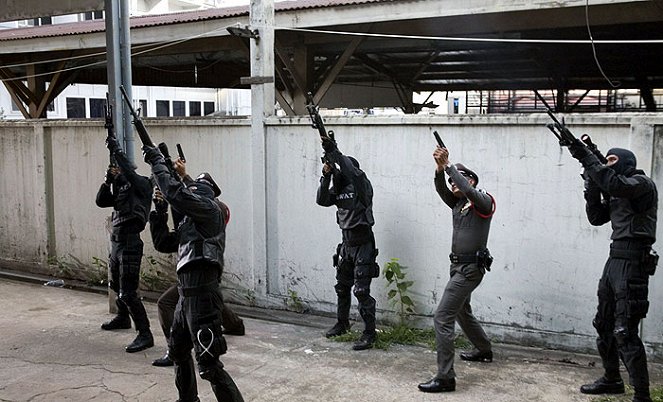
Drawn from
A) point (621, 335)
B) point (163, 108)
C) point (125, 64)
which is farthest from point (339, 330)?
point (163, 108)

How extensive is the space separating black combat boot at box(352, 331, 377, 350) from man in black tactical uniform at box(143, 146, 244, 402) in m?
2.02

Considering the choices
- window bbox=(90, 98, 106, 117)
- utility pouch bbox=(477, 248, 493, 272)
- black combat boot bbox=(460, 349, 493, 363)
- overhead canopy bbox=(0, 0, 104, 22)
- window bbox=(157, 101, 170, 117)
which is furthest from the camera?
window bbox=(157, 101, 170, 117)

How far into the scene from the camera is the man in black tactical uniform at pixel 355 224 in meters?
6.57

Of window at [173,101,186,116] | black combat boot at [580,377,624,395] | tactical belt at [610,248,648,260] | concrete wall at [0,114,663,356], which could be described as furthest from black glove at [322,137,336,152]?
window at [173,101,186,116]

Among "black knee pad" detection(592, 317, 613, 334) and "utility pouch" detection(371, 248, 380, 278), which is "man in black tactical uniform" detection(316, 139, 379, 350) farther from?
"black knee pad" detection(592, 317, 613, 334)

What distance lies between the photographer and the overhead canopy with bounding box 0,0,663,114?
24.3 feet

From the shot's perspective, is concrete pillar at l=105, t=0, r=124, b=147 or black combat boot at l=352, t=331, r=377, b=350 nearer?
black combat boot at l=352, t=331, r=377, b=350

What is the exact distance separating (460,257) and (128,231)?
3432 millimetres

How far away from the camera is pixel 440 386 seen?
5.40m

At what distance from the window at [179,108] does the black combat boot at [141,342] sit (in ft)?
78.2

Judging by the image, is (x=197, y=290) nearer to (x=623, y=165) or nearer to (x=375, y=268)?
(x=375, y=268)

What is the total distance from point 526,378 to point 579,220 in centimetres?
159

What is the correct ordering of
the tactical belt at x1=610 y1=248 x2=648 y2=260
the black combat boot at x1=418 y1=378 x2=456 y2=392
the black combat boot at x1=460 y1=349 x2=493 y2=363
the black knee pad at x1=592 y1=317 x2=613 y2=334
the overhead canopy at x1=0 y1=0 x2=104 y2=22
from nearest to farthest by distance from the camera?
the tactical belt at x1=610 y1=248 x2=648 y2=260 → the black knee pad at x1=592 y1=317 x2=613 y2=334 → the black combat boot at x1=418 y1=378 x2=456 y2=392 → the black combat boot at x1=460 y1=349 x2=493 y2=363 → the overhead canopy at x1=0 y1=0 x2=104 y2=22

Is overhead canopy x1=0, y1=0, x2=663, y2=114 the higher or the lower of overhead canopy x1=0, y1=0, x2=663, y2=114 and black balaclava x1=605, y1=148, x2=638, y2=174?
the higher
